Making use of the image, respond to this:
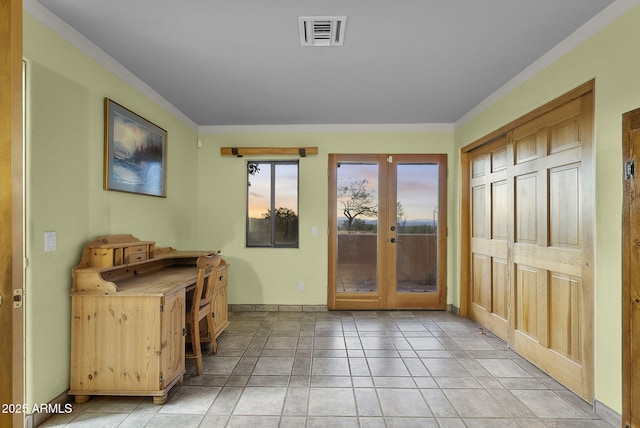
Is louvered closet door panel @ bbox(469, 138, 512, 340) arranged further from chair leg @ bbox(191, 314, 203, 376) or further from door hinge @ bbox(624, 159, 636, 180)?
chair leg @ bbox(191, 314, 203, 376)

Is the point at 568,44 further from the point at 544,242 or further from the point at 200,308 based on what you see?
the point at 200,308

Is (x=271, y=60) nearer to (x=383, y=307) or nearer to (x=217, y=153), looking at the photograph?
(x=217, y=153)

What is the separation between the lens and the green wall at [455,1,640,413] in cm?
194

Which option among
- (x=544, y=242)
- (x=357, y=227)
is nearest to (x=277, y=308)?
(x=357, y=227)

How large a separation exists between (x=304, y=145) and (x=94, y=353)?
3.27 meters

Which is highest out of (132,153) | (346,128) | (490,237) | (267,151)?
(346,128)

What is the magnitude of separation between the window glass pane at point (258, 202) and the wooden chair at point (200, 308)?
1475 millimetres

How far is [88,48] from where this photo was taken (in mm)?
2455

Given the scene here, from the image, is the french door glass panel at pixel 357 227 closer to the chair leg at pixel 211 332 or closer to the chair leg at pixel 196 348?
the chair leg at pixel 211 332

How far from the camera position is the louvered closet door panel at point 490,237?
3.40 metres

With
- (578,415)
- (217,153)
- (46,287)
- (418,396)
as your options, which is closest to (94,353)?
(46,287)

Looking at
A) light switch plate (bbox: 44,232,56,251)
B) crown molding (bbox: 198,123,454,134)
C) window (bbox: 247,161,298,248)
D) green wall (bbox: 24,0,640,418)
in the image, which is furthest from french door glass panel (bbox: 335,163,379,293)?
light switch plate (bbox: 44,232,56,251)

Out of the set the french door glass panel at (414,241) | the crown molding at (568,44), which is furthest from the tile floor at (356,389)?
the crown molding at (568,44)

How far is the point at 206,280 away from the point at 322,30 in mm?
2394
